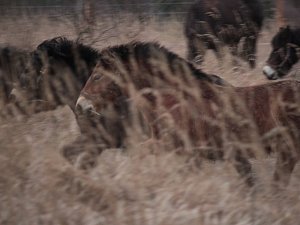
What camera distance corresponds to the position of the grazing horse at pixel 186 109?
180 inches

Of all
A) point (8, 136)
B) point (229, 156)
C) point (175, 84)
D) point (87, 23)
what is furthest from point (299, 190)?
point (87, 23)

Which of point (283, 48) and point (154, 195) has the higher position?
point (283, 48)

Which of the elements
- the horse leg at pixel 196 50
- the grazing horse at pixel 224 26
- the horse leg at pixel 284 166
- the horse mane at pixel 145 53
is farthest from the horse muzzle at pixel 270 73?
the horse leg at pixel 284 166

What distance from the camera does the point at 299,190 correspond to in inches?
172

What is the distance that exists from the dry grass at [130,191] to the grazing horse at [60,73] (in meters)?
0.77

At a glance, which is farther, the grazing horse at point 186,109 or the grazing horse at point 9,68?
the grazing horse at point 9,68

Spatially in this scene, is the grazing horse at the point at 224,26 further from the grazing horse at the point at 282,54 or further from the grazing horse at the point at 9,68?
the grazing horse at the point at 9,68

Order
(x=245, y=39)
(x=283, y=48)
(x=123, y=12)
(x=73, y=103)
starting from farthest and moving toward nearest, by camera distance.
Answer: (x=123, y=12), (x=245, y=39), (x=283, y=48), (x=73, y=103)

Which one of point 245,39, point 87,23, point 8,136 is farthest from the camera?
point 87,23

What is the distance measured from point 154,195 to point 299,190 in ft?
3.30

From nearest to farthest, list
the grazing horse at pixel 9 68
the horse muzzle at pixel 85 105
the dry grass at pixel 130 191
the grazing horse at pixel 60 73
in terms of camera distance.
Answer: the dry grass at pixel 130 191 < the horse muzzle at pixel 85 105 < the grazing horse at pixel 60 73 < the grazing horse at pixel 9 68

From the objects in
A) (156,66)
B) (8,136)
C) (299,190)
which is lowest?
(299,190)

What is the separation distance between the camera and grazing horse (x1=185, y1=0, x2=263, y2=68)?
8125 mm

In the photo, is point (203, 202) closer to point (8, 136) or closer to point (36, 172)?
point (36, 172)
